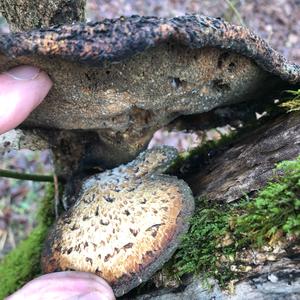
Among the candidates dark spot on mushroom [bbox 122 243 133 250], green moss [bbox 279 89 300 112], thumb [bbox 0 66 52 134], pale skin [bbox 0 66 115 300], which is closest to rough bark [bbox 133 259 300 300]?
dark spot on mushroom [bbox 122 243 133 250]

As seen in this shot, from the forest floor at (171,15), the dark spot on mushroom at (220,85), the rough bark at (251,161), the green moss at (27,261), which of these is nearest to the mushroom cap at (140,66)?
the dark spot on mushroom at (220,85)

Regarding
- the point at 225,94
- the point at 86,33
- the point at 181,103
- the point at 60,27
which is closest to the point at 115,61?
the point at 86,33

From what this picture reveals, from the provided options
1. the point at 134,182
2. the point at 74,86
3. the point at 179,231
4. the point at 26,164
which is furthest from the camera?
the point at 26,164

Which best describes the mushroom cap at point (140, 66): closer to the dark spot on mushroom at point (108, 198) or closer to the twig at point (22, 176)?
the dark spot on mushroom at point (108, 198)

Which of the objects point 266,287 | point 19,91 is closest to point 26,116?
point 19,91

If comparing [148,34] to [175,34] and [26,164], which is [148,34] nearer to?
[175,34]
